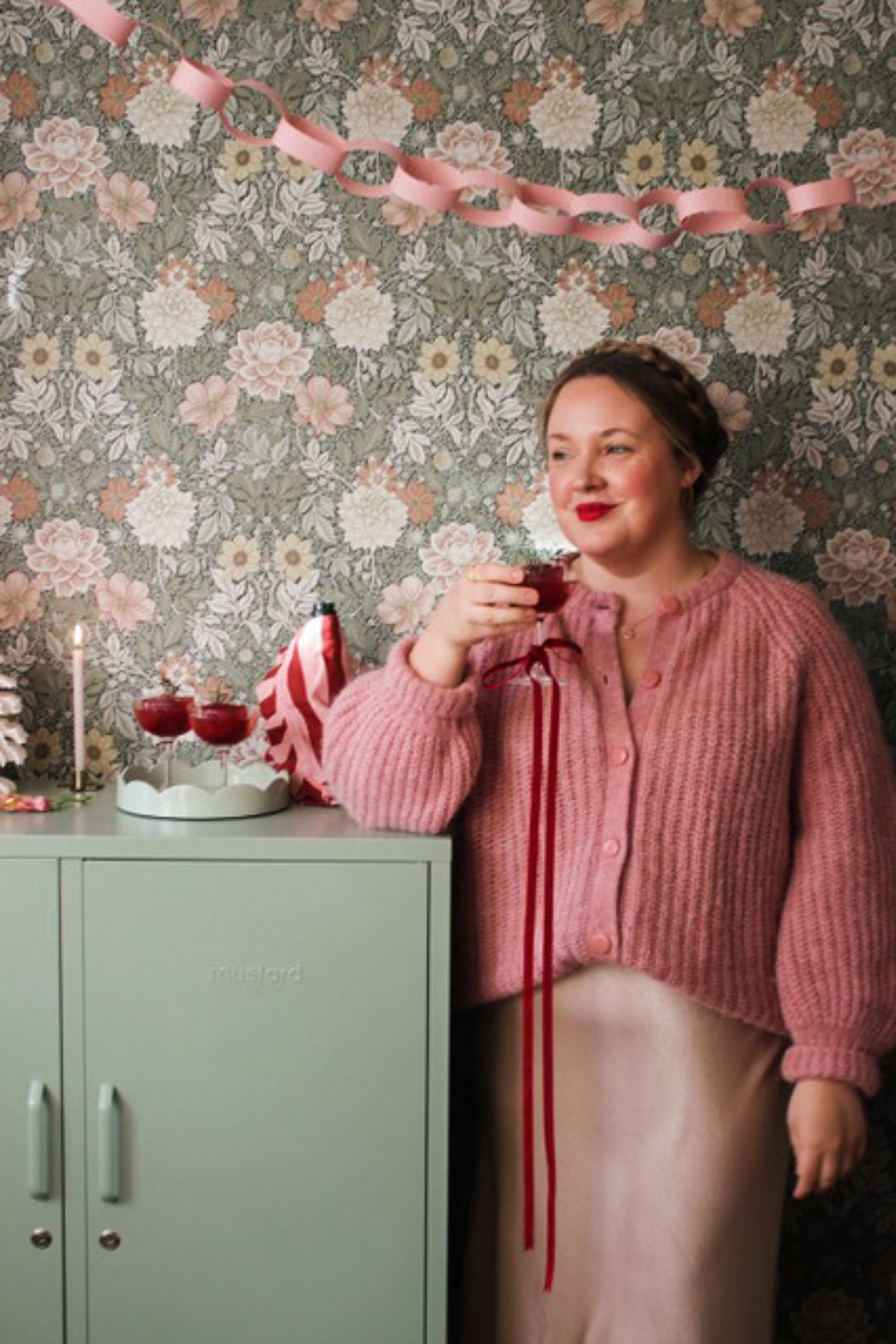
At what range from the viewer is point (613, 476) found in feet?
5.50

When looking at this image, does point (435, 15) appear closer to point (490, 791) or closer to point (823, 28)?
point (823, 28)

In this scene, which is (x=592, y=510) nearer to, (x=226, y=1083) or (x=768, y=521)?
(x=768, y=521)

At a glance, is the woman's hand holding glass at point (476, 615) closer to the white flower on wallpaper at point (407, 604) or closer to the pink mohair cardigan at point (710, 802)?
the pink mohair cardigan at point (710, 802)

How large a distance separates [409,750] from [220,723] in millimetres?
299

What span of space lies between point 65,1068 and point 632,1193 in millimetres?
767

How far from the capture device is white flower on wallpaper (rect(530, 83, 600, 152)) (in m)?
2.04

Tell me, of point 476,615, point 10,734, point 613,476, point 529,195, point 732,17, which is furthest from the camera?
point 732,17

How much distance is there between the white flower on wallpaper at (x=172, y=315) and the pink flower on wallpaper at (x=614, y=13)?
791 mm

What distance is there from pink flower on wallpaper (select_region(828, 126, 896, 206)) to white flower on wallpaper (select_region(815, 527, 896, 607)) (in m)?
0.55

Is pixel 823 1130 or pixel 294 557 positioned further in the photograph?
pixel 294 557

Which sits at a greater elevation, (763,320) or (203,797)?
(763,320)

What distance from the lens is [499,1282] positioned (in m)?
1.75

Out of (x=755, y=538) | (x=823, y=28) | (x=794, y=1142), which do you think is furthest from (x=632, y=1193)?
(x=823, y=28)

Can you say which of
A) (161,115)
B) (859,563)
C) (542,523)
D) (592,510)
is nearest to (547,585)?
(592,510)
